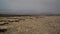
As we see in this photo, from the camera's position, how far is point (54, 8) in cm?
162

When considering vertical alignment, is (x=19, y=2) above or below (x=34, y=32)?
above

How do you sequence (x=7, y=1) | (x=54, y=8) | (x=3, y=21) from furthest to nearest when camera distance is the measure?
(x=54, y=8) → (x=7, y=1) → (x=3, y=21)

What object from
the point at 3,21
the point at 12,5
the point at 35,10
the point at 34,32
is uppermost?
the point at 12,5

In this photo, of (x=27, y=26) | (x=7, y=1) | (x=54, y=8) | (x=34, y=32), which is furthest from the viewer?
(x=54, y=8)

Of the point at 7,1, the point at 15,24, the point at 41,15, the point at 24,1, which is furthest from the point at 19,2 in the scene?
the point at 15,24

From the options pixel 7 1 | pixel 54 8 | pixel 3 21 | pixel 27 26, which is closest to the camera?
pixel 27 26

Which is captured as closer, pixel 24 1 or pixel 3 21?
pixel 3 21

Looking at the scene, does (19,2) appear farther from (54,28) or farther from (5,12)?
(54,28)

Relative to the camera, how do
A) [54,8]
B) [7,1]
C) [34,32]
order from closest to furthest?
[34,32] < [7,1] < [54,8]

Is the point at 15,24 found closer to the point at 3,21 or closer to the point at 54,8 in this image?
the point at 3,21

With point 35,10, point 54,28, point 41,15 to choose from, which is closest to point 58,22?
point 54,28

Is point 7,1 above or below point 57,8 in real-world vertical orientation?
above

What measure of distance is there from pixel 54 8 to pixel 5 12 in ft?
2.50

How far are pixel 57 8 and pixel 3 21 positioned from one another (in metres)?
0.87
